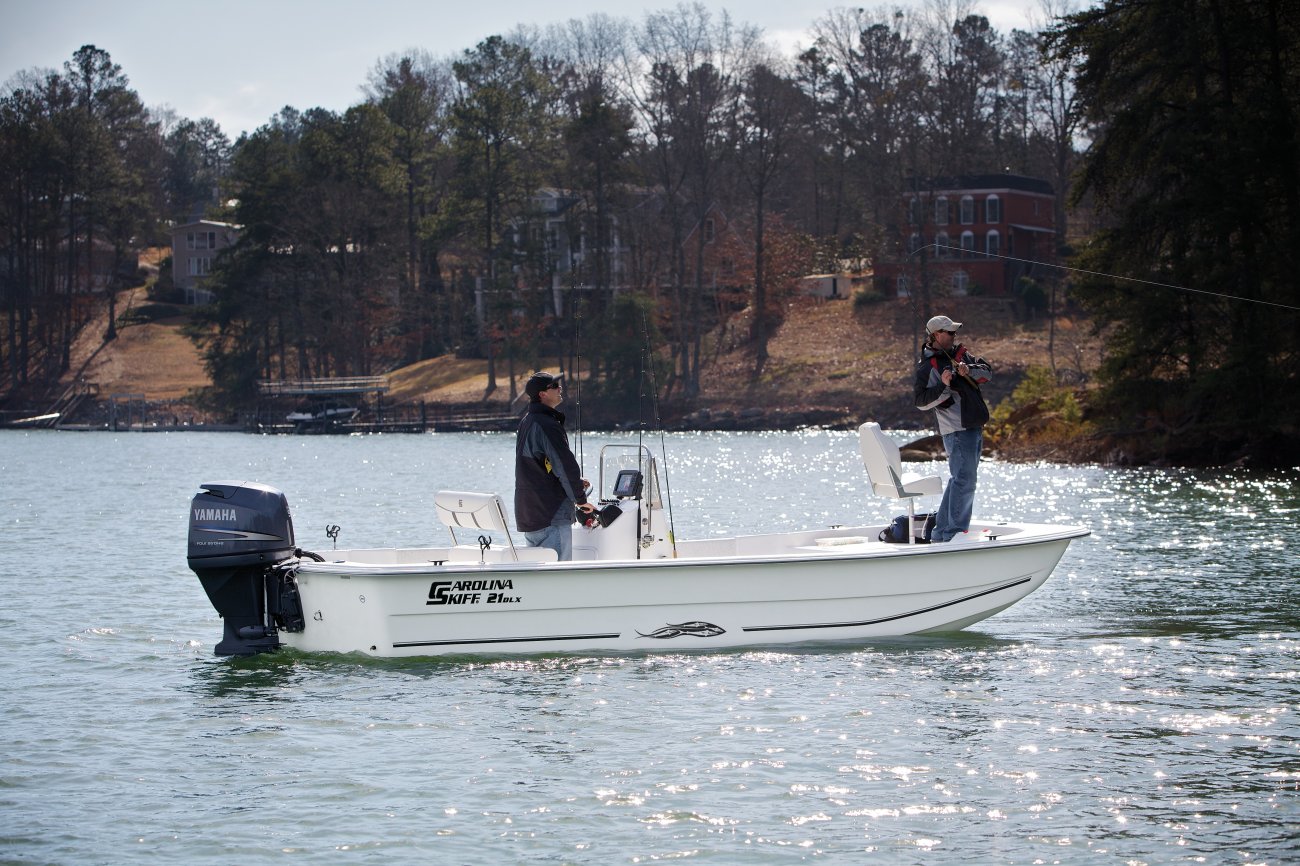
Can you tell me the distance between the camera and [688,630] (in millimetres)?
12109

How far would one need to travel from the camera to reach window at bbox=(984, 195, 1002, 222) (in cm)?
7475

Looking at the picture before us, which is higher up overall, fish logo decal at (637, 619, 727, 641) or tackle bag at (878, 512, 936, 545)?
tackle bag at (878, 512, 936, 545)

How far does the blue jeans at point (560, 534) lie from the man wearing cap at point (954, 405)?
9.60ft

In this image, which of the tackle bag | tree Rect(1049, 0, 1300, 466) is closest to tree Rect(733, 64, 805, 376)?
tree Rect(1049, 0, 1300, 466)

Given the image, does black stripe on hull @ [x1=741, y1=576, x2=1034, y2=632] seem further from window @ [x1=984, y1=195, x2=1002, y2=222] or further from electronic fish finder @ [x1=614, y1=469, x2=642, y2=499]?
window @ [x1=984, y1=195, x2=1002, y2=222]

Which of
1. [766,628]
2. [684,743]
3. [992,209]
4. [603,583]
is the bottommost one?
[684,743]

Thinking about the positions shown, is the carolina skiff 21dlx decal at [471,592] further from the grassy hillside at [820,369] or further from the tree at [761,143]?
the tree at [761,143]

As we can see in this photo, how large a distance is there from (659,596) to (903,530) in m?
2.27

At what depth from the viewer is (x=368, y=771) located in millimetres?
9164

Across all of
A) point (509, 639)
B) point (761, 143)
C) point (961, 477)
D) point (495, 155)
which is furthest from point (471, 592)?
point (495, 155)

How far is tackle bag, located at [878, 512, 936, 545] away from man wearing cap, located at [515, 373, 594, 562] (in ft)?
8.68

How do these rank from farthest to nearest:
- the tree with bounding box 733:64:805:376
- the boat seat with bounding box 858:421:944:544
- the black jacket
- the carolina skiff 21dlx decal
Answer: the tree with bounding box 733:64:805:376 → the boat seat with bounding box 858:421:944:544 → the black jacket → the carolina skiff 21dlx decal

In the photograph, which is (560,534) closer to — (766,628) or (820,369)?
(766,628)

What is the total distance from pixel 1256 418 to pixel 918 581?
23.0 metres
